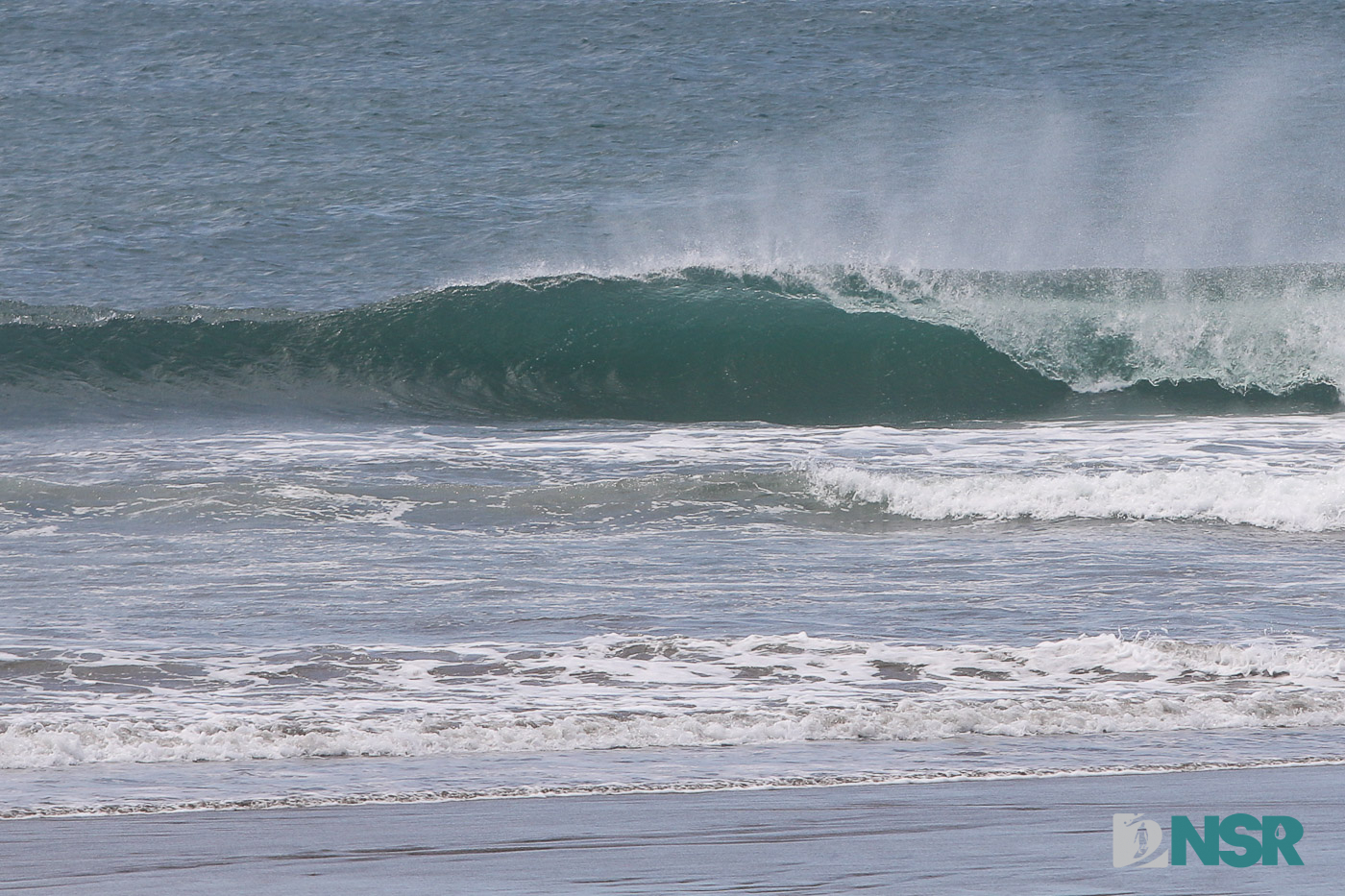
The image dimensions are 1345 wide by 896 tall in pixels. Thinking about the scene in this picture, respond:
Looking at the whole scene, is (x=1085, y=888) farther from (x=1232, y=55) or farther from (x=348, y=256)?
(x=1232, y=55)

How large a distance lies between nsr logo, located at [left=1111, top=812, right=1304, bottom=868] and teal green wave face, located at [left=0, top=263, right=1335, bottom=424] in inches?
392

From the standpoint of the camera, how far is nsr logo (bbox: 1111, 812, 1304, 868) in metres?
2.97

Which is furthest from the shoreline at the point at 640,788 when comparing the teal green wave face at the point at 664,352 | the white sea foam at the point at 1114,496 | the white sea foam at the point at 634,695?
the teal green wave face at the point at 664,352

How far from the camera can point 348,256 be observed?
20.9m

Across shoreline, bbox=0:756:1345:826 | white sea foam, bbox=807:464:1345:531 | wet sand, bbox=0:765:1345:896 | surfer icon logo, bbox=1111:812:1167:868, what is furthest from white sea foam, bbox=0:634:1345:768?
white sea foam, bbox=807:464:1345:531

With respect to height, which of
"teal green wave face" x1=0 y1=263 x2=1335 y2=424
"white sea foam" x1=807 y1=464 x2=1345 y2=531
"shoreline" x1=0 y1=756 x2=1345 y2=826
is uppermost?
"teal green wave face" x1=0 y1=263 x2=1335 y2=424

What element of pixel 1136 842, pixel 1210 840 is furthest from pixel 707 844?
pixel 1210 840

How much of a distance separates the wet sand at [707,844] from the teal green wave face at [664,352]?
9.80 metres

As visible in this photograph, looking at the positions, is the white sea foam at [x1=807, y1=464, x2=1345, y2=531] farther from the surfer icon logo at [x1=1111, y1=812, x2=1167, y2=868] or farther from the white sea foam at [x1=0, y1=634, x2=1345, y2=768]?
the surfer icon logo at [x1=1111, y1=812, x2=1167, y2=868]

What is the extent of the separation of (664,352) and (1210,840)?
11816 mm

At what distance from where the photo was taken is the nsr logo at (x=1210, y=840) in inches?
117

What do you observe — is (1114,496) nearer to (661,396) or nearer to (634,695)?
(634,695)

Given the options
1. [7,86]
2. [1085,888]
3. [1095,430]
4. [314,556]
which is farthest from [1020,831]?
[7,86]

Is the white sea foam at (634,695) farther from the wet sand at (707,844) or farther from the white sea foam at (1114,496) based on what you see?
the white sea foam at (1114,496)
